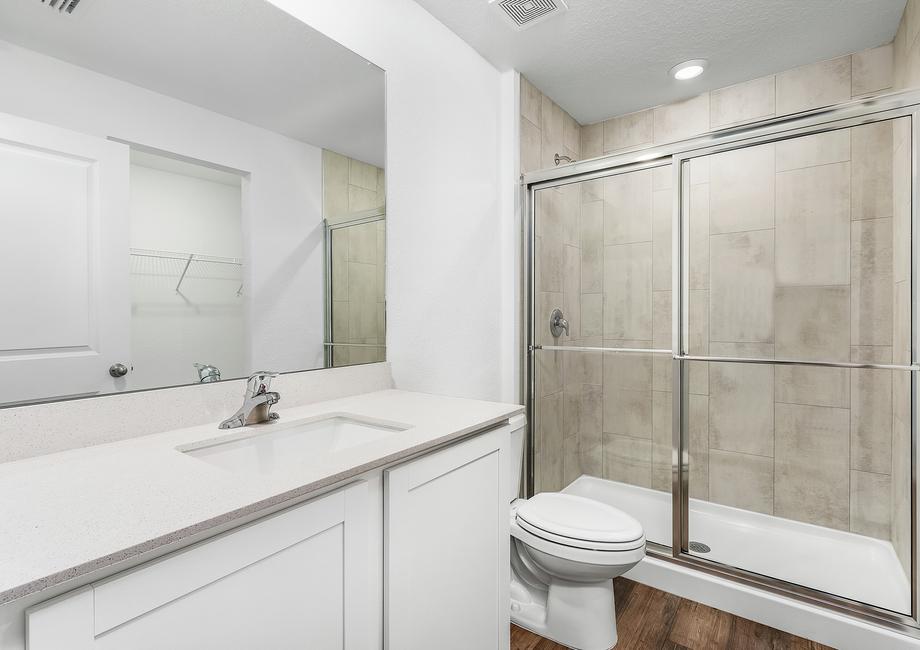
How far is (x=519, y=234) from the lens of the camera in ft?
7.68

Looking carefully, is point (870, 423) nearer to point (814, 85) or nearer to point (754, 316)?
point (754, 316)

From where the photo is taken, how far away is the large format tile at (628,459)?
2.50m

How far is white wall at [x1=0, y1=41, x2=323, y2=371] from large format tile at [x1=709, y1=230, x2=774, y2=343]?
158cm

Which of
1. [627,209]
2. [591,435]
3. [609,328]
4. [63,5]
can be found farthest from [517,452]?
[63,5]

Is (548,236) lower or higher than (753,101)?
lower

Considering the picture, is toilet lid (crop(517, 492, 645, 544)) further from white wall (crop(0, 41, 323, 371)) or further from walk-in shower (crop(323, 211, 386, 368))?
white wall (crop(0, 41, 323, 371))

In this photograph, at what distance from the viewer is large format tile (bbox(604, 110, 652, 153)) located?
9.03 ft

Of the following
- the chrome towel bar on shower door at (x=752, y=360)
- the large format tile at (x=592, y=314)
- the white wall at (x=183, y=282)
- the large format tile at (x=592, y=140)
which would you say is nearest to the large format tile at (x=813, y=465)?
the chrome towel bar on shower door at (x=752, y=360)

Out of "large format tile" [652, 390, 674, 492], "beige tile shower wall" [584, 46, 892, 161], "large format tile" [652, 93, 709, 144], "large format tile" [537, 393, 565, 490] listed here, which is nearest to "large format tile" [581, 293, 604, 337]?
"large format tile" [537, 393, 565, 490]

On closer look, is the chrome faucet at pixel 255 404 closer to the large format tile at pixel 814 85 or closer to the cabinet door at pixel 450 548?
the cabinet door at pixel 450 548

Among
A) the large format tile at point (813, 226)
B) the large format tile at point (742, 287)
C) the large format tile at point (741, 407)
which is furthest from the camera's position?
the large format tile at point (741, 407)

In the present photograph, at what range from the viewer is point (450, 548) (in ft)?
3.65

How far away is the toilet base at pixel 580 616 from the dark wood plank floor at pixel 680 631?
0.04 m

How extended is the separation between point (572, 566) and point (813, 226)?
1574mm
